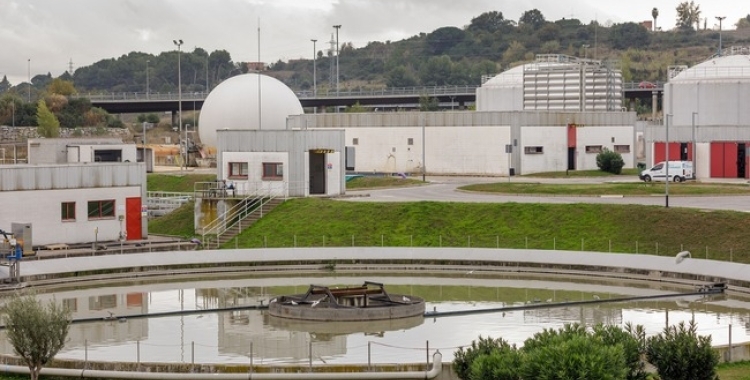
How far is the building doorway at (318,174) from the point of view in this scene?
199 feet

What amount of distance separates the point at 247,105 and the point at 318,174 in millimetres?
31295

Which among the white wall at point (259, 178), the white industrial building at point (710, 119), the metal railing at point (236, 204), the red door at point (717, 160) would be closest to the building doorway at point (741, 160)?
the white industrial building at point (710, 119)

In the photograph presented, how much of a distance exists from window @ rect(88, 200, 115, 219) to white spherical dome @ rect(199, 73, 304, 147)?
37.2 meters

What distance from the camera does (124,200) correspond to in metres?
52.1

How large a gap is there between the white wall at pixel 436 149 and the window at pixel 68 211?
35.1m

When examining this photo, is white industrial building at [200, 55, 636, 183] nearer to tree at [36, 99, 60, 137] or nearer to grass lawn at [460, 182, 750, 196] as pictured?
grass lawn at [460, 182, 750, 196]

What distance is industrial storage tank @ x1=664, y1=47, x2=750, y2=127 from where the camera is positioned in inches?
3322

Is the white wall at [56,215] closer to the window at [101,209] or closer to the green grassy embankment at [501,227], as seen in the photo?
the window at [101,209]

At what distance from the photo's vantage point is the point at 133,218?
172 ft

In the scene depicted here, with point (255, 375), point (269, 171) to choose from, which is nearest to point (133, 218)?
point (269, 171)

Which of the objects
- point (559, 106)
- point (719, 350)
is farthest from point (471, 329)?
point (559, 106)

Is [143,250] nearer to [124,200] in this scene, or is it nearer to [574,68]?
[124,200]

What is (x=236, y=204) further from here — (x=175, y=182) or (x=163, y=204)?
(x=175, y=182)

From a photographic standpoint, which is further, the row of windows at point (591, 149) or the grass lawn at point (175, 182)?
the row of windows at point (591, 149)
